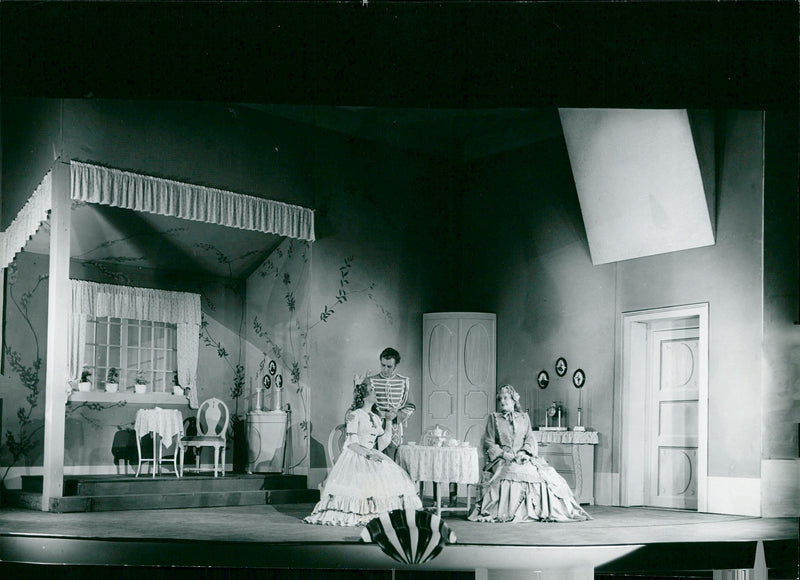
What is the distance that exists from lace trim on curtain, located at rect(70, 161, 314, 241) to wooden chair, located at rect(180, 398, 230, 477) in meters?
2.11

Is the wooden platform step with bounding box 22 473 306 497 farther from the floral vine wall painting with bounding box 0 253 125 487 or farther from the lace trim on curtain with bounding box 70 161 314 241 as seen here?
the lace trim on curtain with bounding box 70 161 314 241

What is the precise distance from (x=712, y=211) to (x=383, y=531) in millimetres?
5120

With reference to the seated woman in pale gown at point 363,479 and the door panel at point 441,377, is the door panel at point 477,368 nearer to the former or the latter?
the door panel at point 441,377

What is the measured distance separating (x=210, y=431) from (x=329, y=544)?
17.5 ft

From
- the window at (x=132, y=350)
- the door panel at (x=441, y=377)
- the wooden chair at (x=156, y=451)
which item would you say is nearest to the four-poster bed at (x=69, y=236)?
the window at (x=132, y=350)

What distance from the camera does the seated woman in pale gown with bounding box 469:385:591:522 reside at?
7.40 metres

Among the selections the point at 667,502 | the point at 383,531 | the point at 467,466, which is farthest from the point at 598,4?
the point at 667,502

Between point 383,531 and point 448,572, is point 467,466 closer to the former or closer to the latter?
point 448,572

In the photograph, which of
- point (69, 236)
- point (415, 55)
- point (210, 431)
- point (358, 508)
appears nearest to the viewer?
point (415, 55)

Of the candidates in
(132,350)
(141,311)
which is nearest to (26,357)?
(132,350)

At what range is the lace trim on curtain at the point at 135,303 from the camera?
1026 centimetres

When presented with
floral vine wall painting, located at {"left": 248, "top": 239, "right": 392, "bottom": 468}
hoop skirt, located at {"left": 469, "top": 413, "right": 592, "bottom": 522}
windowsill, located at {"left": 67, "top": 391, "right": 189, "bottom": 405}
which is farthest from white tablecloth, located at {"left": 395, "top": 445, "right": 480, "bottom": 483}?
windowsill, located at {"left": 67, "top": 391, "right": 189, "bottom": 405}

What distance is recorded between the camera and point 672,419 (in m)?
9.39

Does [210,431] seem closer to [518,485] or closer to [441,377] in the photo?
[441,377]
